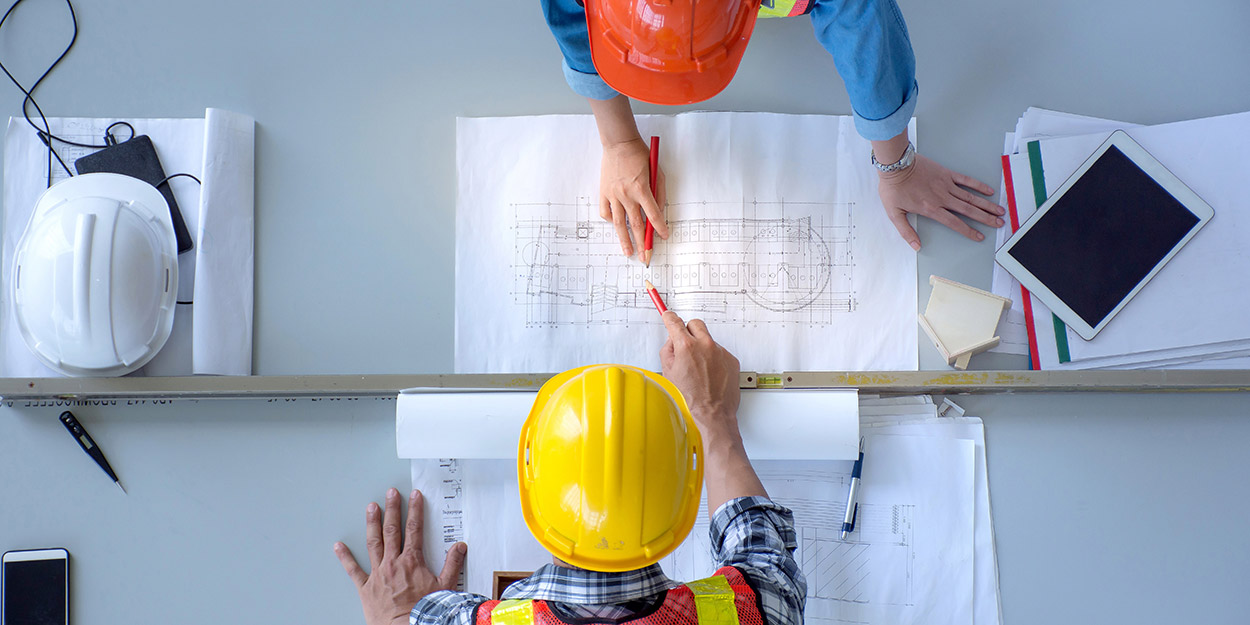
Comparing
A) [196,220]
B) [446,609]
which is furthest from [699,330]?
[196,220]

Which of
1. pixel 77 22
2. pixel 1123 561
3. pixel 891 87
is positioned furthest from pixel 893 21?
pixel 77 22

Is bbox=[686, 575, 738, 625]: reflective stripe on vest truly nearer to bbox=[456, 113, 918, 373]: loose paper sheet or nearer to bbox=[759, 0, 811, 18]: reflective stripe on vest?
Result: bbox=[456, 113, 918, 373]: loose paper sheet

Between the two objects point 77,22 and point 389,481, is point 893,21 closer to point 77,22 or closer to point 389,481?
point 389,481

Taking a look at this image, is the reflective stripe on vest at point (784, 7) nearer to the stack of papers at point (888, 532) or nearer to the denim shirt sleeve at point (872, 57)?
the denim shirt sleeve at point (872, 57)

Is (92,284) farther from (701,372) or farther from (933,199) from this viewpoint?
→ (933,199)

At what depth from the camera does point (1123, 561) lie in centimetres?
105

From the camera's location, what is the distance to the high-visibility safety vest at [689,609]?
0.73 meters

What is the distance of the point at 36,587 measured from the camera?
1054 millimetres

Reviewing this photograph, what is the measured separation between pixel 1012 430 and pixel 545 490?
73 cm

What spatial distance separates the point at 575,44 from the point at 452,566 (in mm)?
762

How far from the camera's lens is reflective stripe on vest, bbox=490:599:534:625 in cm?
74

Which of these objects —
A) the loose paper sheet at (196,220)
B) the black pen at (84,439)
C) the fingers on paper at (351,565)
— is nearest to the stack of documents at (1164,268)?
the fingers on paper at (351,565)

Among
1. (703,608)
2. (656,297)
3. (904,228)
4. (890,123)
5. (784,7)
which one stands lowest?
(703,608)

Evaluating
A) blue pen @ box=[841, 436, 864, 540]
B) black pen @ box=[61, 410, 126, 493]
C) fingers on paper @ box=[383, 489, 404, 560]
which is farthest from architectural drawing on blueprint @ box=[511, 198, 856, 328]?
black pen @ box=[61, 410, 126, 493]
